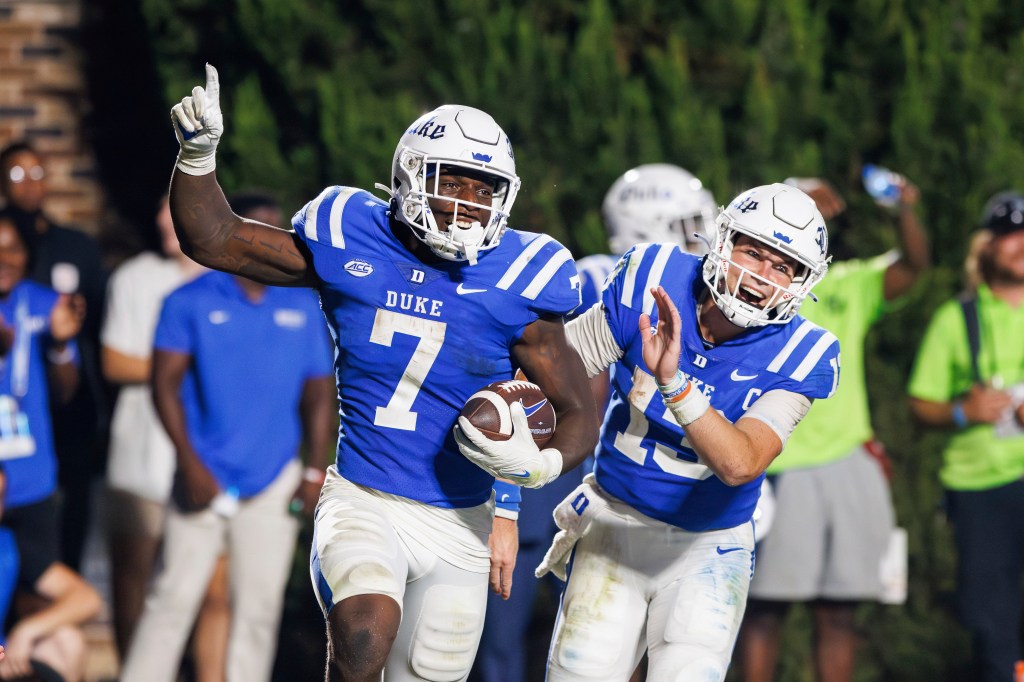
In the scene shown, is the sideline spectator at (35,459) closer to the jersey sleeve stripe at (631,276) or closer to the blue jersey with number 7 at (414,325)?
the blue jersey with number 7 at (414,325)

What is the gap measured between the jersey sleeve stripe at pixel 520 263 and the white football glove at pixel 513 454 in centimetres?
33

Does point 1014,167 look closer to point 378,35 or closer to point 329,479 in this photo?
point 378,35

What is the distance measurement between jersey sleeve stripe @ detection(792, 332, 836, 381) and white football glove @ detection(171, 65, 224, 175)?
1.63 m

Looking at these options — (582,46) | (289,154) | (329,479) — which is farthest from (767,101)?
(329,479)

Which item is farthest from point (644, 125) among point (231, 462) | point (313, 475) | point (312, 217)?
point (312, 217)

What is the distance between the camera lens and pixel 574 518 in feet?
15.6

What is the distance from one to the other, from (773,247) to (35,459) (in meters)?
2.96

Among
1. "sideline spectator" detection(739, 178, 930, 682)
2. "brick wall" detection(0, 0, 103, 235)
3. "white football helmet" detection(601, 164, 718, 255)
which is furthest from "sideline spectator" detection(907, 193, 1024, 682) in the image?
"brick wall" detection(0, 0, 103, 235)

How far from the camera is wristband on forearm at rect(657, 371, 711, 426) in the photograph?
13.6 ft

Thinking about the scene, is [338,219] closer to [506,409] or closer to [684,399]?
[506,409]

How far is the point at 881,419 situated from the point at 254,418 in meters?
2.58

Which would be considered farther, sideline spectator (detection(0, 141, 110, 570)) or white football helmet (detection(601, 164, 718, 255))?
sideline spectator (detection(0, 141, 110, 570))

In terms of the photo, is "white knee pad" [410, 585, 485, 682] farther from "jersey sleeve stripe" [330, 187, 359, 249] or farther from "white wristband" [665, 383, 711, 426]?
"jersey sleeve stripe" [330, 187, 359, 249]

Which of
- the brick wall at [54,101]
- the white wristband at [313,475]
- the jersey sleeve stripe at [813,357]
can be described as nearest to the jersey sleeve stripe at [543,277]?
the jersey sleeve stripe at [813,357]
